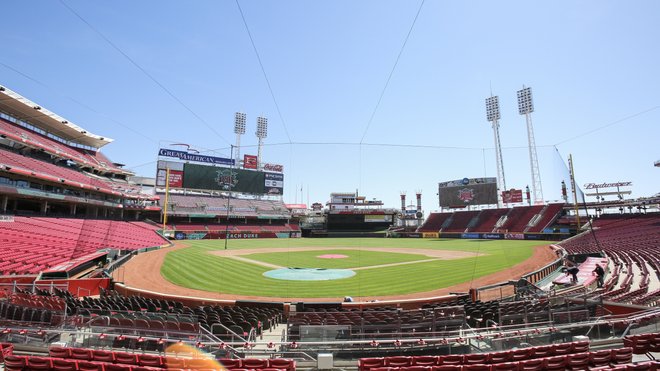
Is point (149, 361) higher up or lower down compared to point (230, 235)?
lower down

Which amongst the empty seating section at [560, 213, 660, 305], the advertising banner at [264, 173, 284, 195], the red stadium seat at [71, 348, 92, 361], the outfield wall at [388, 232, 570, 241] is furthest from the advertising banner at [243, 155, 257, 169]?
the red stadium seat at [71, 348, 92, 361]

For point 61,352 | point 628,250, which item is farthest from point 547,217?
point 61,352

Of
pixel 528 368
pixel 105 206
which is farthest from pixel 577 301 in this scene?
pixel 105 206

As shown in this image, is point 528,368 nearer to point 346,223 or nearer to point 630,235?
point 630,235

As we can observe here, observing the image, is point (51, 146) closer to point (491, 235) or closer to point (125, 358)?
point (125, 358)

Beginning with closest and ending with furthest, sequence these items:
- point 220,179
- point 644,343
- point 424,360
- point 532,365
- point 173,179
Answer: point 532,365, point 424,360, point 644,343, point 173,179, point 220,179

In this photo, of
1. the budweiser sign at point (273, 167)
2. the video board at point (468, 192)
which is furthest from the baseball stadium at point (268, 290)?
the budweiser sign at point (273, 167)

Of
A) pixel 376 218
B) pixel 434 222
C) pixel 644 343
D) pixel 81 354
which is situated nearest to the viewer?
pixel 81 354

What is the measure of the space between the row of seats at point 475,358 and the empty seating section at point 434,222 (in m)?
81.0

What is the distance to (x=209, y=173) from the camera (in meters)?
77.8

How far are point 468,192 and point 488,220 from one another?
8.18 m

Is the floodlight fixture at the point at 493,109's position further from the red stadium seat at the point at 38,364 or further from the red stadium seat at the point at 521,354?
the red stadium seat at the point at 38,364

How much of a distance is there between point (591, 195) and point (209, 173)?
88.5 meters

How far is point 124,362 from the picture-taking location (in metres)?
7.61
